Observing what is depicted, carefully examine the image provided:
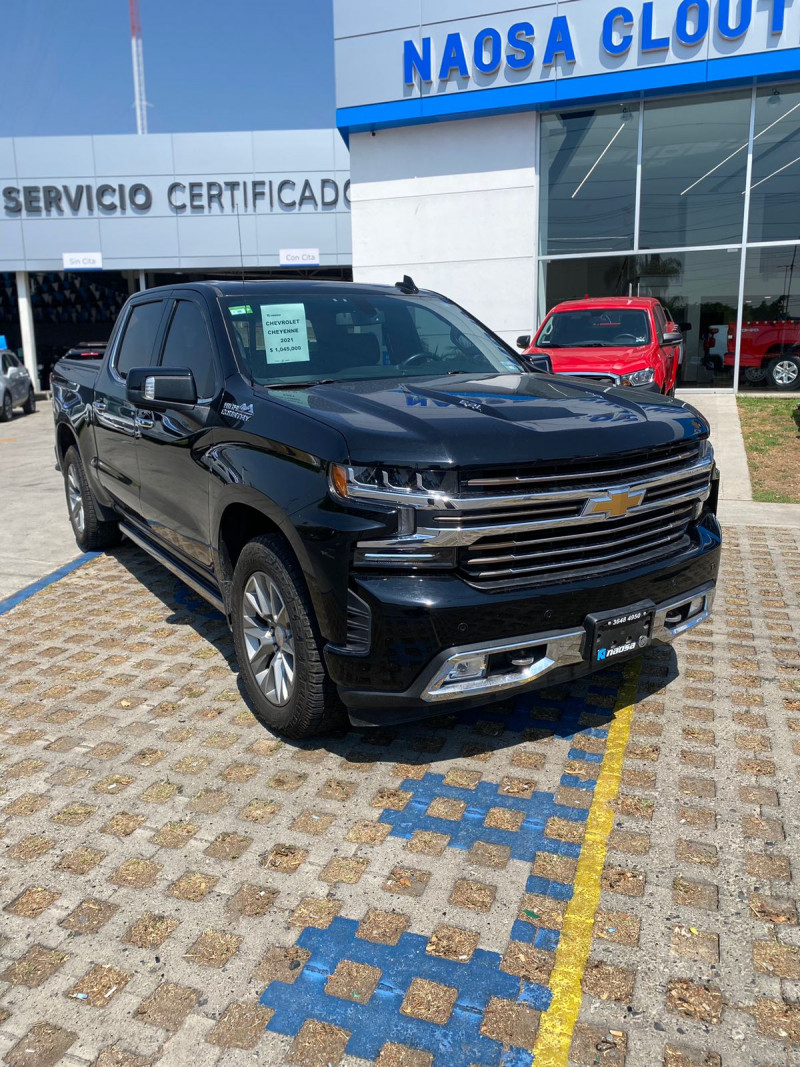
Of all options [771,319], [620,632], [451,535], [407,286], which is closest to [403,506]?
[451,535]

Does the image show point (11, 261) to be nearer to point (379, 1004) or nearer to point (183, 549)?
point (183, 549)

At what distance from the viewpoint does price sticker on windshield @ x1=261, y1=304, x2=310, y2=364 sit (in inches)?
164

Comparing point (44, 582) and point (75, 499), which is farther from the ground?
point (75, 499)

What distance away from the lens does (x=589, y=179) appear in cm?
1716

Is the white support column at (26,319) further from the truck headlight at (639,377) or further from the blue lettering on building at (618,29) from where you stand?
the truck headlight at (639,377)

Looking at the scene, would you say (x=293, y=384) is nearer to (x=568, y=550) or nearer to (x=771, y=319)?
(x=568, y=550)

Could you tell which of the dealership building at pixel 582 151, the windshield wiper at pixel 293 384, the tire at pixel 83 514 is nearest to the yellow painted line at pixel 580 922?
the windshield wiper at pixel 293 384

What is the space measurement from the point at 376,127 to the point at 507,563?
16.9 meters

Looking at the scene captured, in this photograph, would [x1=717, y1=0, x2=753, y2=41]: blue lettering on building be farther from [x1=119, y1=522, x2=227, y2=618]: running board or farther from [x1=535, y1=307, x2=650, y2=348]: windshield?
[x1=119, y1=522, x2=227, y2=618]: running board

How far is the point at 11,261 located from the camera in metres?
27.6

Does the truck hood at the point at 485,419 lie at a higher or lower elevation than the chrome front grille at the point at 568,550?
higher

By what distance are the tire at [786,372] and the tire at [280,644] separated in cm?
1495

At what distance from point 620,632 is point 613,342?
9305 millimetres

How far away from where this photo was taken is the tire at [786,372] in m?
16.2
